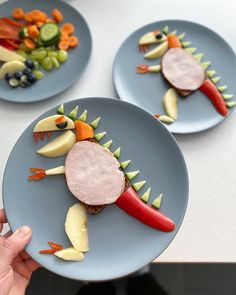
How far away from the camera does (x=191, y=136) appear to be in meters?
1.25

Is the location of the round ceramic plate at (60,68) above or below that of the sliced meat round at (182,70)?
above

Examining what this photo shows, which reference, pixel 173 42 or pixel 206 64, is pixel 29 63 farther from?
pixel 206 64

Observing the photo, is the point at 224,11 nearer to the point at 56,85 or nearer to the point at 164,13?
the point at 164,13

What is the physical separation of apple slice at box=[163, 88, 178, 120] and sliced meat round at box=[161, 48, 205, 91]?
1.1 inches

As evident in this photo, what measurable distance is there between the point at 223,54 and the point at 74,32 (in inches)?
23.2

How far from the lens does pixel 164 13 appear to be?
4.86 feet

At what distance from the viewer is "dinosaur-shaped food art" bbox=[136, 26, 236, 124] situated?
4.08ft

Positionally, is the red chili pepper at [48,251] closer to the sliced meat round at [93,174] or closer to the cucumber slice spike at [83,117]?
the sliced meat round at [93,174]

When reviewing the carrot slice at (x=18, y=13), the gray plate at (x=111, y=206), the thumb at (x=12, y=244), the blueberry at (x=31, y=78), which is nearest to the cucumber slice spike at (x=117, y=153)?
the gray plate at (x=111, y=206)

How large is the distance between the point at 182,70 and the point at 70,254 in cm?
76

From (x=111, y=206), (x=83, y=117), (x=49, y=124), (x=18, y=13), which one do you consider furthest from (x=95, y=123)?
(x=18, y=13)

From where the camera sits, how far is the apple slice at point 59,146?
41.0 inches

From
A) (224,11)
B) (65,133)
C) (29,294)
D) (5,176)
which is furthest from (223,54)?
(29,294)

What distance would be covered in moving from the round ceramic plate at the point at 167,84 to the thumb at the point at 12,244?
A: 59 cm
